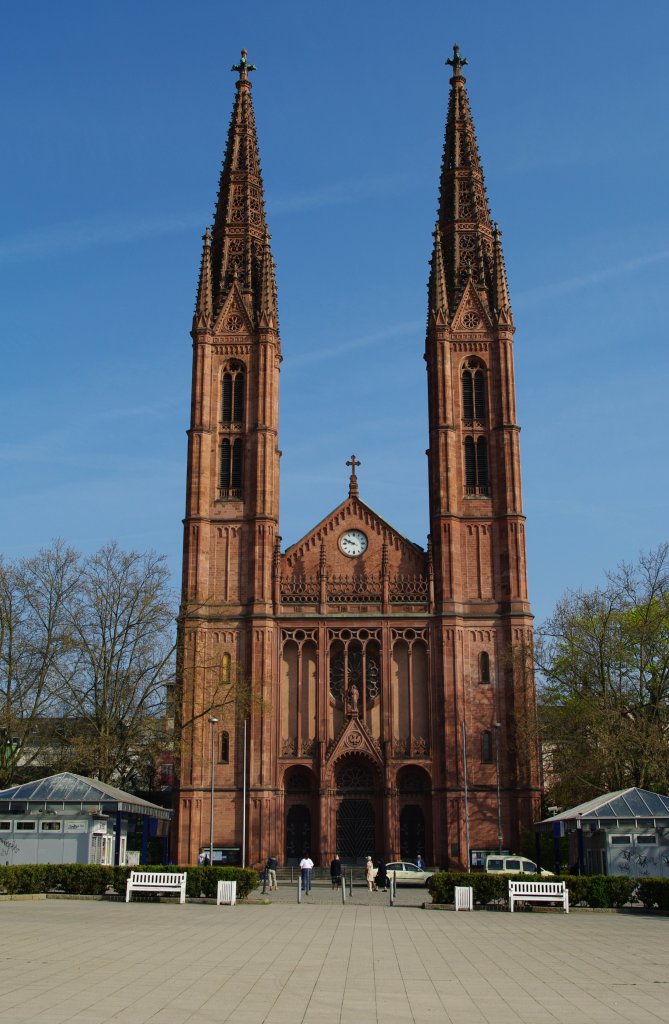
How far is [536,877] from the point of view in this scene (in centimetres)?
3500

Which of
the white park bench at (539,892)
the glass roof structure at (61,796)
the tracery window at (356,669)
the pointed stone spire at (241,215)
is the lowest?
the white park bench at (539,892)

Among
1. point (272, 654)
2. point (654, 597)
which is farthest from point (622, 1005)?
A: point (272, 654)

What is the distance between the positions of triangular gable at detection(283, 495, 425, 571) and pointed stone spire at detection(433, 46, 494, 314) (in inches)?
525

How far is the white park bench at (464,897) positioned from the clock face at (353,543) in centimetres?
3027

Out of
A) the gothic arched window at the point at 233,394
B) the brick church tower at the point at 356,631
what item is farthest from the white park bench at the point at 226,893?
the gothic arched window at the point at 233,394

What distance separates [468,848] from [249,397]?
1064 inches

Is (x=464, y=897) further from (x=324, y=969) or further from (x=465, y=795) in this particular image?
(x=465, y=795)

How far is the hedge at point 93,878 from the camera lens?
34719 mm

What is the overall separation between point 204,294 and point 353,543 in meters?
17.2

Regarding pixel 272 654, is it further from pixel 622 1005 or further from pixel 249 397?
pixel 622 1005

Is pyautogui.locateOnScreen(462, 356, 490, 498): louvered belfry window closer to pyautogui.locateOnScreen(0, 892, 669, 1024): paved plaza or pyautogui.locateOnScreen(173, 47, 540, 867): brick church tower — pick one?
pyautogui.locateOnScreen(173, 47, 540, 867): brick church tower

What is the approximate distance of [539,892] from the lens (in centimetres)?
3288

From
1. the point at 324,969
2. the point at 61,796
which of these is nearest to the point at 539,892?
the point at 324,969

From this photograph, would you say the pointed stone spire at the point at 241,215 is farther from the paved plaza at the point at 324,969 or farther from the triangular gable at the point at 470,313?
the paved plaza at the point at 324,969
